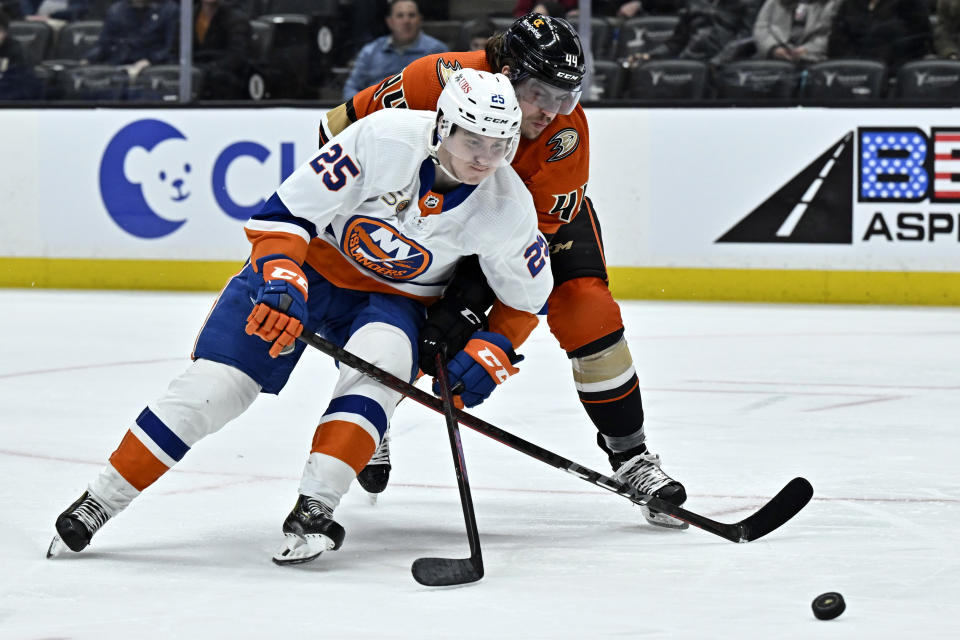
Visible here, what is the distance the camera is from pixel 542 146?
2686 mm

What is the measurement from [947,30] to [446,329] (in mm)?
4513

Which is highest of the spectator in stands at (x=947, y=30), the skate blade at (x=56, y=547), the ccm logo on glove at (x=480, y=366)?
the spectator in stands at (x=947, y=30)

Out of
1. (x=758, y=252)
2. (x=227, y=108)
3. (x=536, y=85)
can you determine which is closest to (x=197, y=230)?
(x=227, y=108)

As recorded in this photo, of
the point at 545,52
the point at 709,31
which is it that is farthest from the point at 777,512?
the point at 709,31

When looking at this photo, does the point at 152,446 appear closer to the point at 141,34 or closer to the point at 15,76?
the point at 141,34

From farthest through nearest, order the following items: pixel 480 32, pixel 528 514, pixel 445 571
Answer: pixel 480 32 < pixel 528 514 < pixel 445 571

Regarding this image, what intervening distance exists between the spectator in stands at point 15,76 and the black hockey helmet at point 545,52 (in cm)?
523

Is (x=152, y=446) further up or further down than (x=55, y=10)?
further down

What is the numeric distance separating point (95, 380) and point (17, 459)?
118cm

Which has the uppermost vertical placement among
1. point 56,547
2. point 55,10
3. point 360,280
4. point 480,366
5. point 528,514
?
point 55,10

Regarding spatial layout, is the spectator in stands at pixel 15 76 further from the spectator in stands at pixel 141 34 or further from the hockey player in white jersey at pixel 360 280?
the hockey player in white jersey at pixel 360 280

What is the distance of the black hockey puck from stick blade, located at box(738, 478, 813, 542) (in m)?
0.51

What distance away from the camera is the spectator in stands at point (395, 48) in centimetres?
677

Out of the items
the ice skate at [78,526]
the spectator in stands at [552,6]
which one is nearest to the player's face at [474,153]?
Result: the ice skate at [78,526]
